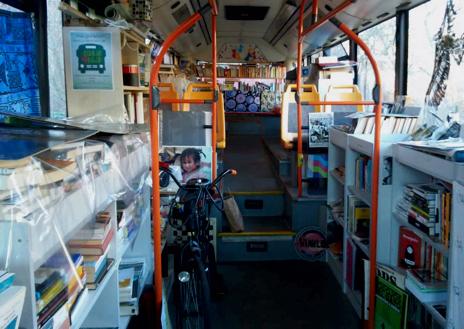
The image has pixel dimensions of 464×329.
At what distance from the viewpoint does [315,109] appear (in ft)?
16.5

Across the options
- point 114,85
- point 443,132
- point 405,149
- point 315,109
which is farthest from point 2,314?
point 315,109

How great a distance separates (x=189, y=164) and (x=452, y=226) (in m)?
2.46

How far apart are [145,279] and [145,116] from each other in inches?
78.2

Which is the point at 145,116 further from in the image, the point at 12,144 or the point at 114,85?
the point at 12,144

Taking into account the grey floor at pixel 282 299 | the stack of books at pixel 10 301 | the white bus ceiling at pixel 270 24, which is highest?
the white bus ceiling at pixel 270 24

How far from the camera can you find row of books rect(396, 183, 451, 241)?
2.04 meters

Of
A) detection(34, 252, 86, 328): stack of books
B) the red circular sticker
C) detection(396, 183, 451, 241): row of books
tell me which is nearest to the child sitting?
the red circular sticker

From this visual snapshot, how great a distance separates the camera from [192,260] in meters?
2.49

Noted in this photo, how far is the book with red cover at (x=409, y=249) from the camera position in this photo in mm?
2391

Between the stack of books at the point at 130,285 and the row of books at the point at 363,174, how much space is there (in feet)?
4.88

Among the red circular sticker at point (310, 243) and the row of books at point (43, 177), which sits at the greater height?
the row of books at point (43, 177)

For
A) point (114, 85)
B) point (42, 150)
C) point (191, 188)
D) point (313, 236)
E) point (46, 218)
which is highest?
point (114, 85)

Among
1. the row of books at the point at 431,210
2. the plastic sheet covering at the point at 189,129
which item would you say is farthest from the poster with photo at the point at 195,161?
the row of books at the point at 431,210

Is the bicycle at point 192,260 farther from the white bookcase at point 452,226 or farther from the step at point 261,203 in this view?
the step at point 261,203
